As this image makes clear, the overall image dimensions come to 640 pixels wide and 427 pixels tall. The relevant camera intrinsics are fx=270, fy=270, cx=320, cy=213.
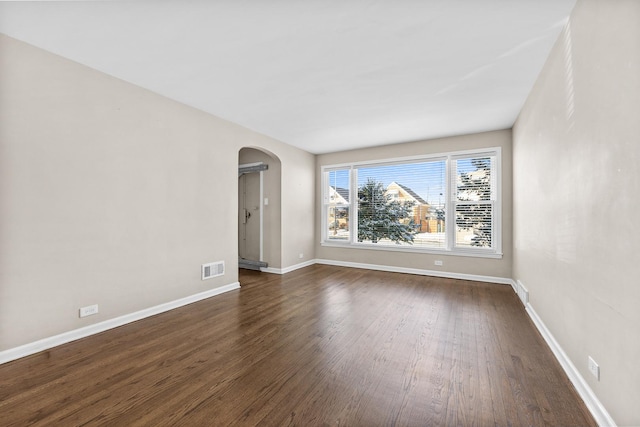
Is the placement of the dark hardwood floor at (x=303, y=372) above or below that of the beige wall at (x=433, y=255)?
below

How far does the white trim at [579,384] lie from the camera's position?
1519 millimetres

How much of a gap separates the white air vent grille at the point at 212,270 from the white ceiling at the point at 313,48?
2.24m

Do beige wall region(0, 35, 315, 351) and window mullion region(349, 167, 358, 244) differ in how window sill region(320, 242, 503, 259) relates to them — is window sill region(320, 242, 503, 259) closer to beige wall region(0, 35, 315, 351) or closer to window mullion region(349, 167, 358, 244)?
window mullion region(349, 167, 358, 244)

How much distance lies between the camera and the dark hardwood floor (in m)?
1.64

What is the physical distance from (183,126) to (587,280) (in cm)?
432

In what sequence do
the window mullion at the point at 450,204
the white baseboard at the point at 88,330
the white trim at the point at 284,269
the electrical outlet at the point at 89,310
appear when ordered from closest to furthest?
1. the white baseboard at the point at 88,330
2. the electrical outlet at the point at 89,310
3. the window mullion at the point at 450,204
4. the white trim at the point at 284,269

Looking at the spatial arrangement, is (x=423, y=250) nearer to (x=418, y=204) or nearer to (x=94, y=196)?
(x=418, y=204)

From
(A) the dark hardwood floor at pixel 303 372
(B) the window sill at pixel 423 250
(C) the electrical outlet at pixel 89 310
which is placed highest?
(B) the window sill at pixel 423 250

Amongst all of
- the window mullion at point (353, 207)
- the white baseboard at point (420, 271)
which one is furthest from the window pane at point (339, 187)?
the white baseboard at point (420, 271)

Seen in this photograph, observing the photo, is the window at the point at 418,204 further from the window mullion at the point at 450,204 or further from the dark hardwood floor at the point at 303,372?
the dark hardwood floor at the point at 303,372

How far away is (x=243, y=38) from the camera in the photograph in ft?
7.42

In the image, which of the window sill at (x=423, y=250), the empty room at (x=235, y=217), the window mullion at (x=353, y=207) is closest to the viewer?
the empty room at (x=235, y=217)

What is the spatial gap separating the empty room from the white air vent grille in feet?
0.09

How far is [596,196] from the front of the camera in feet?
5.33
